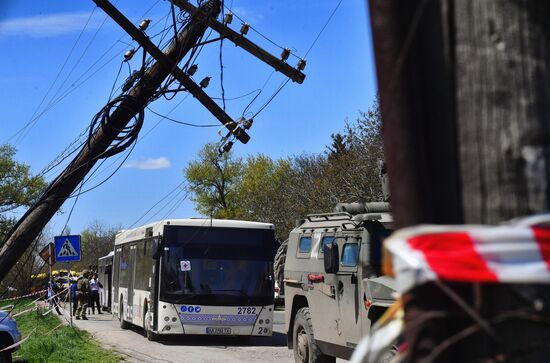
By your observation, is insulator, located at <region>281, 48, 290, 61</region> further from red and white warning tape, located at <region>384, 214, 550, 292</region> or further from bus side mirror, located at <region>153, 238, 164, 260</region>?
red and white warning tape, located at <region>384, 214, 550, 292</region>

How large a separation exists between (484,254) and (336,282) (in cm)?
969

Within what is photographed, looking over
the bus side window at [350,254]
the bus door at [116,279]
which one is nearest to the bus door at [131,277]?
the bus door at [116,279]

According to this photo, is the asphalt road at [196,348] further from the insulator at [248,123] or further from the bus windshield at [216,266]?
the insulator at [248,123]

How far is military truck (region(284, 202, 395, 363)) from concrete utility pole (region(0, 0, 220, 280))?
141 inches

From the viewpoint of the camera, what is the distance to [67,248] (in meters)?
23.0

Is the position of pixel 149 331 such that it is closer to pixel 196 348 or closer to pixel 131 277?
pixel 196 348

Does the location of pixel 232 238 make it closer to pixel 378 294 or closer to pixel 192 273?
pixel 192 273

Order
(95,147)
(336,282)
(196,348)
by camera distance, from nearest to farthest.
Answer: (336,282) → (95,147) → (196,348)

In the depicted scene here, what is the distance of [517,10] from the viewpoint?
2.02m

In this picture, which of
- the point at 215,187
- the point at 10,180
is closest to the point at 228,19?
the point at 10,180

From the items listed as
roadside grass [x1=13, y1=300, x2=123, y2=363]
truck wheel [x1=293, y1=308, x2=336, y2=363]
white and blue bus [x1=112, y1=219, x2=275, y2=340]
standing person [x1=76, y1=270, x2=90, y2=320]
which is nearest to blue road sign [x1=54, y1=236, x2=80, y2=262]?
roadside grass [x1=13, y1=300, x2=123, y2=363]

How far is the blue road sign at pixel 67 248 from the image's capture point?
74.6 feet

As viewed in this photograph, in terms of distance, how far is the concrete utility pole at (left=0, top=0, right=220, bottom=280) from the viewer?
39.5ft

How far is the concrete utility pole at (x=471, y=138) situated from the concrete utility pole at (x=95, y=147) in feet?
35.4
